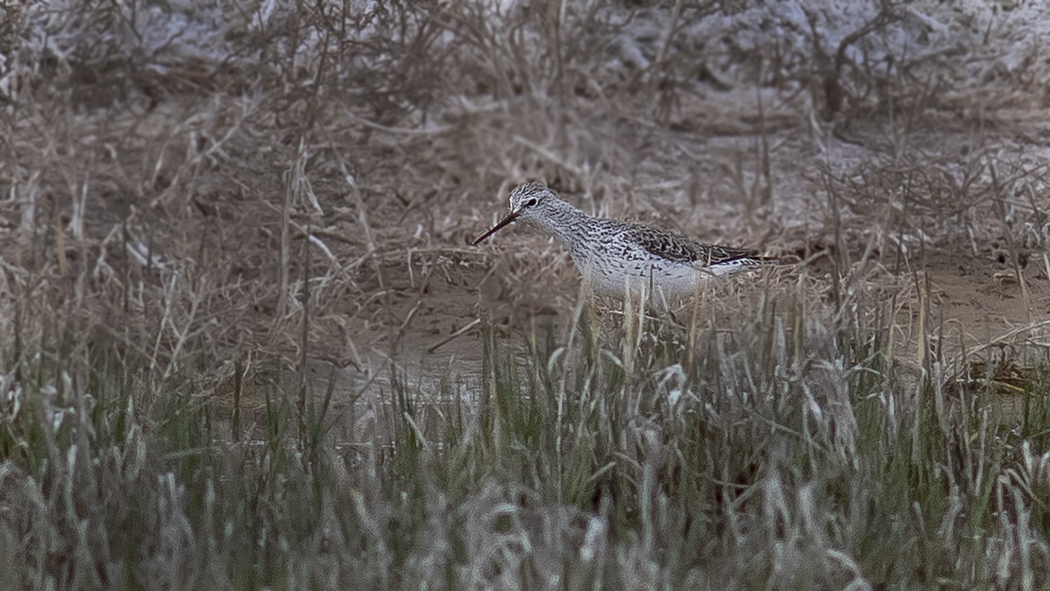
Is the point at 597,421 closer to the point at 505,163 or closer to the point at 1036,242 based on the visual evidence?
the point at 1036,242

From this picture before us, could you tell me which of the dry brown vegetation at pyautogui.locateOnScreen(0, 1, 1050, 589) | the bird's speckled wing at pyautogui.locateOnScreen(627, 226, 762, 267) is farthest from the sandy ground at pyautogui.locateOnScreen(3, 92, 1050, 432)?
the bird's speckled wing at pyautogui.locateOnScreen(627, 226, 762, 267)

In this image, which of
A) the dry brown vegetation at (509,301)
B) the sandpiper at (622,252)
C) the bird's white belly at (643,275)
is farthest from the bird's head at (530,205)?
the dry brown vegetation at (509,301)

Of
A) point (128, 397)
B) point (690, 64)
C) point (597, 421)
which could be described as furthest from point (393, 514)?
point (690, 64)

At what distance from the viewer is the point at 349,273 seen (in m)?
5.40

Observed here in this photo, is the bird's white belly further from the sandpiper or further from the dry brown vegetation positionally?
the dry brown vegetation

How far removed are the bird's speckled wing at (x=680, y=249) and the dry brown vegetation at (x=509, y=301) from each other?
0.12m

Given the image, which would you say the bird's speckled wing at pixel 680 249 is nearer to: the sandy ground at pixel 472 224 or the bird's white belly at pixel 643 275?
the bird's white belly at pixel 643 275

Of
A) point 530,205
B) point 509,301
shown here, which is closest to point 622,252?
point 530,205

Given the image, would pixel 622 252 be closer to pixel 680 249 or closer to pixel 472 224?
pixel 680 249

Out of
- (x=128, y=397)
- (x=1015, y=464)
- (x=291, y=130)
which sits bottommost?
(x=1015, y=464)

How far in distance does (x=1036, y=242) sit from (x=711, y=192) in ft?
5.52

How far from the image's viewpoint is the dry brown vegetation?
326 cm

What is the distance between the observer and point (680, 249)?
16.4 ft

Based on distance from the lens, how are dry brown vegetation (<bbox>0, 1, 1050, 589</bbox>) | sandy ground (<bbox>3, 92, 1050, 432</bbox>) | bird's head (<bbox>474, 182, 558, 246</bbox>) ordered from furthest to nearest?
1. bird's head (<bbox>474, 182, 558, 246</bbox>)
2. sandy ground (<bbox>3, 92, 1050, 432</bbox>)
3. dry brown vegetation (<bbox>0, 1, 1050, 589</bbox>)
